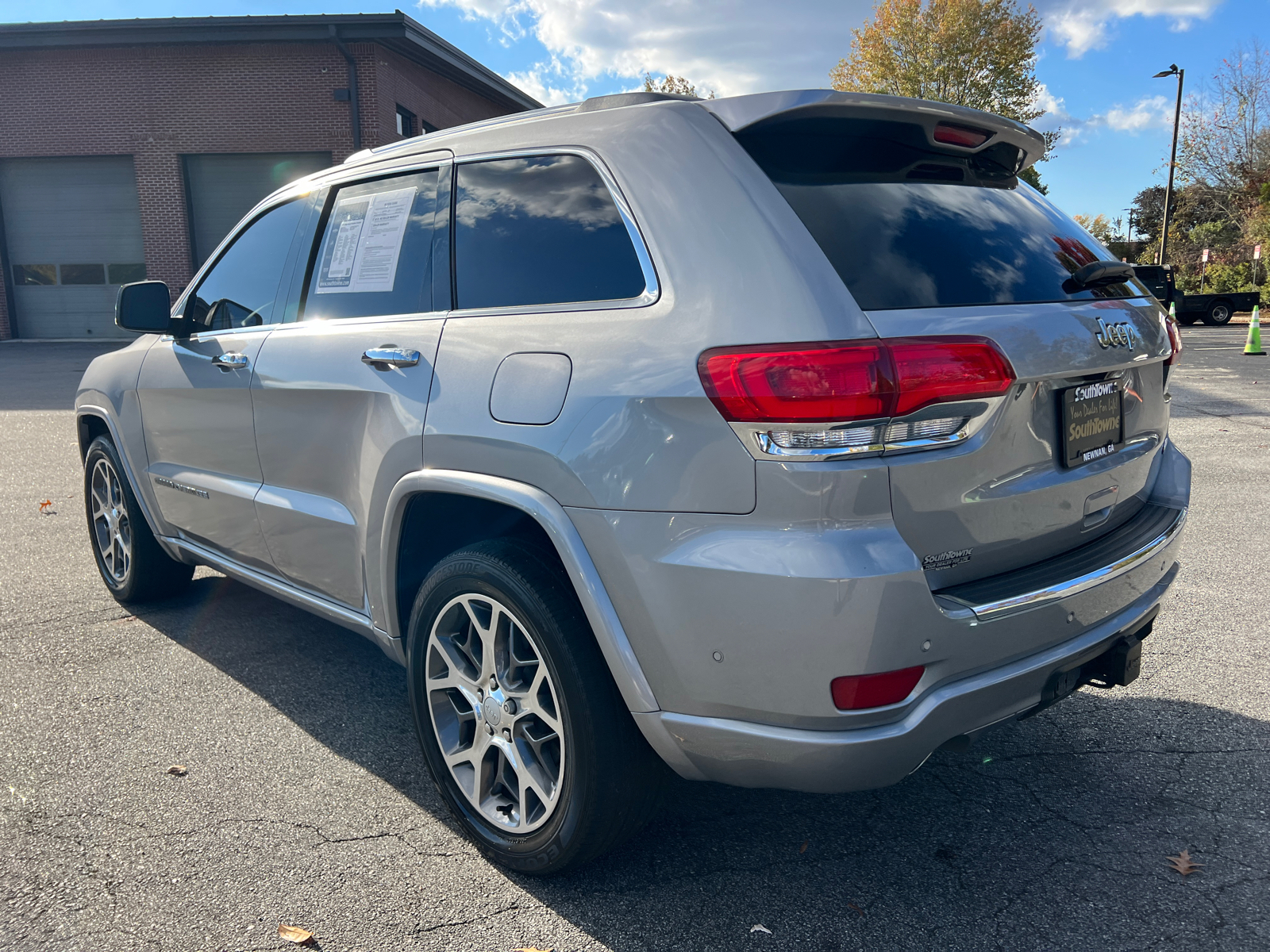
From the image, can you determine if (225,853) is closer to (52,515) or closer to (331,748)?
(331,748)

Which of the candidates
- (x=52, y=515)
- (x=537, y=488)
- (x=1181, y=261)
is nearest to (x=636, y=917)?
(x=537, y=488)

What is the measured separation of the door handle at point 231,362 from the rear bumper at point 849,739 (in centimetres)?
219

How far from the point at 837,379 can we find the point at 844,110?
28.8 inches

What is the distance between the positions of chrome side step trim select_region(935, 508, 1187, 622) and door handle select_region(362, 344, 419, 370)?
1.56 m

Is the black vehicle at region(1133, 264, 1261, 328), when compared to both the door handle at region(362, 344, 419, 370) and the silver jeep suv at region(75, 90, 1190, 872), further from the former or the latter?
the door handle at region(362, 344, 419, 370)

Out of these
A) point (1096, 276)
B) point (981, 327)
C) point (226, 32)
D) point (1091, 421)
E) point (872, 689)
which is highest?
point (226, 32)

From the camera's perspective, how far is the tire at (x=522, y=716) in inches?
90.8

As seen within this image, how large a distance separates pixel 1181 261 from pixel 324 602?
170 ft

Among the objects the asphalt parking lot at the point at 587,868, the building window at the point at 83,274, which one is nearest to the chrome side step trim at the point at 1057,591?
the asphalt parking lot at the point at 587,868

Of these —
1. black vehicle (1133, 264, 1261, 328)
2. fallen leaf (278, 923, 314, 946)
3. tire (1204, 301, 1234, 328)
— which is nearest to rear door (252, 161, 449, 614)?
fallen leaf (278, 923, 314, 946)

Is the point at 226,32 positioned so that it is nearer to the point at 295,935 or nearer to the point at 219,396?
the point at 219,396

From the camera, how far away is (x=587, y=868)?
8.50 ft

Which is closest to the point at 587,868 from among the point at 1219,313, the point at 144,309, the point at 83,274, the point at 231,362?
the point at 231,362

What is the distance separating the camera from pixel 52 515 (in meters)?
6.75
